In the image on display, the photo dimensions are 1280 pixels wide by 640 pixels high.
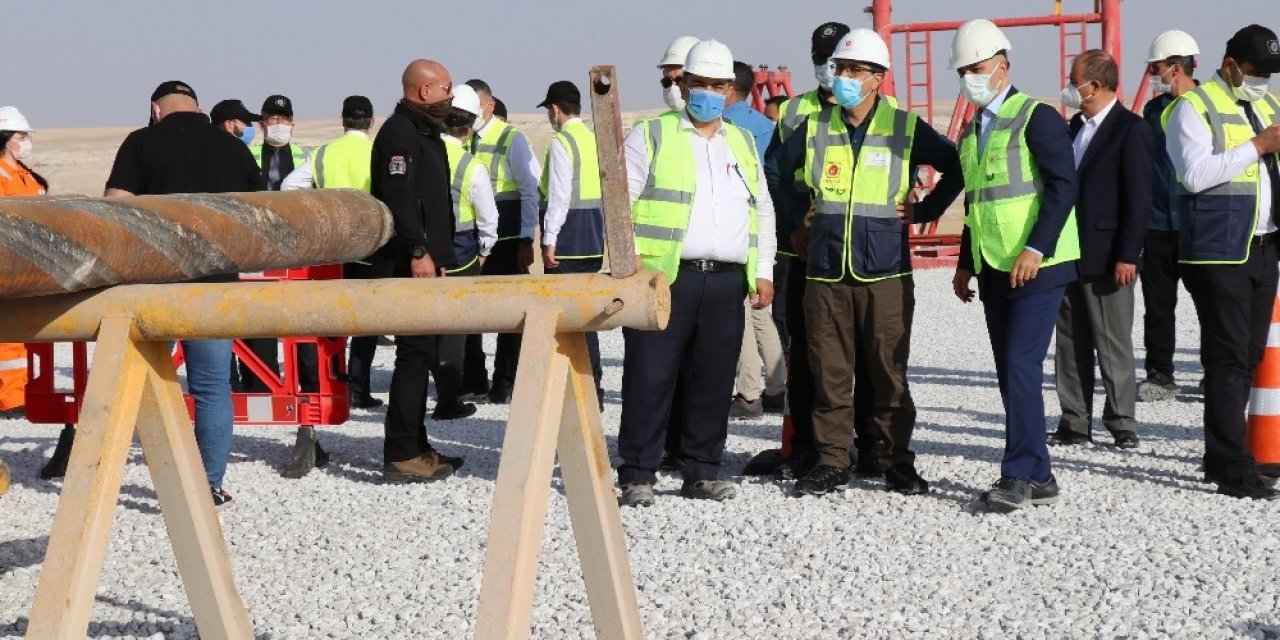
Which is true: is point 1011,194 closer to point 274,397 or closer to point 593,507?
point 593,507

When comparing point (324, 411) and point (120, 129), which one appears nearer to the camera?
point (324, 411)

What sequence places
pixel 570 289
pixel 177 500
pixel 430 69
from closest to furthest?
1. pixel 570 289
2. pixel 177 500
3. pixel 430 69

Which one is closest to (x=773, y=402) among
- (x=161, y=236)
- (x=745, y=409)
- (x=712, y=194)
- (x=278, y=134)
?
(x=745, y=409)

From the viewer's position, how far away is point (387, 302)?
3492 millimetres

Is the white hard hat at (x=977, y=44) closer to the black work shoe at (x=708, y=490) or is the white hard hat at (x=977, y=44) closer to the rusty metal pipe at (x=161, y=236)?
the black work shoe at (x=708, y=490)

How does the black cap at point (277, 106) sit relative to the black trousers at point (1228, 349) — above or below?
above

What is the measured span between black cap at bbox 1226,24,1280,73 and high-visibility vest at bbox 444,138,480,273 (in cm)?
409

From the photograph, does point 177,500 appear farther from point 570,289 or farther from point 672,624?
point 672,624

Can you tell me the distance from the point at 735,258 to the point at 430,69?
5.45ft

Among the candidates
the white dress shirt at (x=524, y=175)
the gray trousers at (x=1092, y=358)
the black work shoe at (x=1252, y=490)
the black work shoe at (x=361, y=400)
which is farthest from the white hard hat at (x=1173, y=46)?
the black work shoe at (x=361, y=400)

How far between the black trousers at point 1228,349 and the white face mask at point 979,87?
112 cm

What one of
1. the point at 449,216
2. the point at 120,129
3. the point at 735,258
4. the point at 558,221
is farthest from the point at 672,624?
the point at 120,129

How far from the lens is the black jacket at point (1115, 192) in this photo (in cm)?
728

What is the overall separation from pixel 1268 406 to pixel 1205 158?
118 centimetres
